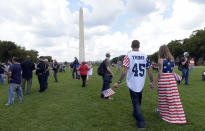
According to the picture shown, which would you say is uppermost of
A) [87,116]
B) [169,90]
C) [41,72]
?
[41,72]

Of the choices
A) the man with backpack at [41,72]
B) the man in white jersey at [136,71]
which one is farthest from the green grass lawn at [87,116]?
the man with backpack at [41,72]

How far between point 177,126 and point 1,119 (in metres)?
4.98

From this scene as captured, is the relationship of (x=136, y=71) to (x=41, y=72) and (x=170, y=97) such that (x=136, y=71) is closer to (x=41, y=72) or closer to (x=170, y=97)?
(x=170, y=97)

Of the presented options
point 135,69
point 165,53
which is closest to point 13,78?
point 135,69

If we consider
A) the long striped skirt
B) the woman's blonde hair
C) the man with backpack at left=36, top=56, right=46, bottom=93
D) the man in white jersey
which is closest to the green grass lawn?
the long striped skirt

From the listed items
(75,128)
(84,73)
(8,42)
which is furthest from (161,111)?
(8,42)

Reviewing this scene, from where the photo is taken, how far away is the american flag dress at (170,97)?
416 cm

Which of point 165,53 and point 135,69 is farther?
point 165,53

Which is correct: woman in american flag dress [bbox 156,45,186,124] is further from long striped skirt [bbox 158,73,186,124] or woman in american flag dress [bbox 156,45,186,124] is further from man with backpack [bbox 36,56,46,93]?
man with backpack [bbox 36,56,46,93]

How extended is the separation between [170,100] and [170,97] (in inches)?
3.0

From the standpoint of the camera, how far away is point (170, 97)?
4.22m

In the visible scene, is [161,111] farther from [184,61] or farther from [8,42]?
[8,42]

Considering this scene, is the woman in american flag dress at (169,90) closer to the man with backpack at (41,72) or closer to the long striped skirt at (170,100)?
the long striped skirt at (170,100)

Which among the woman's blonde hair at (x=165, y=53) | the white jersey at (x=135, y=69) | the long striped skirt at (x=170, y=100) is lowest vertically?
the long striped skirt at (x=170, y=100)
